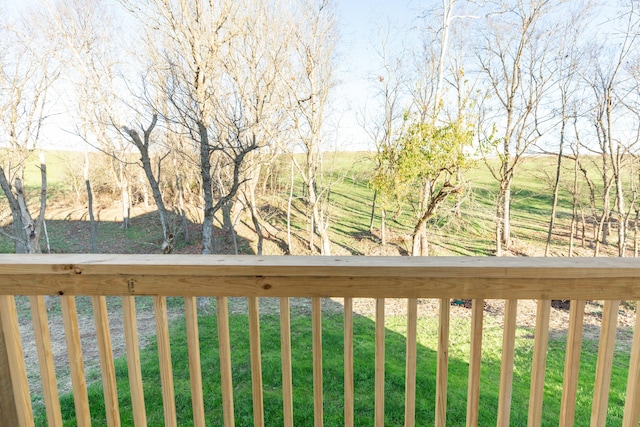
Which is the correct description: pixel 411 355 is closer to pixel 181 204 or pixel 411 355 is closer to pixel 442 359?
pixel 442 359

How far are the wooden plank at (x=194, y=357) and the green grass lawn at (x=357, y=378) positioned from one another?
4.38 feet

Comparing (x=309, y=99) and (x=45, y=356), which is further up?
(x=309, y=99)

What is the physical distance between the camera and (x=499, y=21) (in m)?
5.83

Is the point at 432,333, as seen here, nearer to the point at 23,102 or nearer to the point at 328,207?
the point at 328,207

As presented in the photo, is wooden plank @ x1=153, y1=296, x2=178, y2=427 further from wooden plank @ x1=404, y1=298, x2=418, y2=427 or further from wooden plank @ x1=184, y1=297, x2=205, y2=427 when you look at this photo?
wooden plank @ x1=404, y1=298, x2=418, y2=427

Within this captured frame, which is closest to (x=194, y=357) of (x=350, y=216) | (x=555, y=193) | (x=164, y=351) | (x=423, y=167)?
(x=164, y=351)

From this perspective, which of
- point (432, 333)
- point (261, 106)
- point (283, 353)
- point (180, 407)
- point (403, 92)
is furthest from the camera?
point (403, 92)

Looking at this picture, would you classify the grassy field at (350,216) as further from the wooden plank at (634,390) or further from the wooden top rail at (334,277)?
the wooden plank at (634,390)

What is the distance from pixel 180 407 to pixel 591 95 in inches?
288

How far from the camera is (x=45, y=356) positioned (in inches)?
32.9

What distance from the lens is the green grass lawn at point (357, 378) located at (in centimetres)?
220

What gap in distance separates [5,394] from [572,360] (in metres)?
1.38

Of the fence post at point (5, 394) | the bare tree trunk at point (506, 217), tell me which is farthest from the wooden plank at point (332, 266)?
the bare tree trunk at point (506, 217)

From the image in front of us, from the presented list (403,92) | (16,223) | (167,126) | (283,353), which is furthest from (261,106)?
(283,353)
